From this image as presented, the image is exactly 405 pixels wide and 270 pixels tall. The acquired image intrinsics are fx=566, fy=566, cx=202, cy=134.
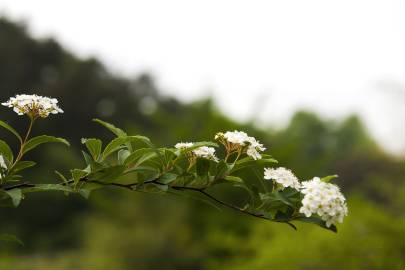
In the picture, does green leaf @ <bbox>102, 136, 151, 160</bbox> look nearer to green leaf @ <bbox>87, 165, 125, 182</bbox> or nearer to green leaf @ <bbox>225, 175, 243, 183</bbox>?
green leaf @ <bbox>87, 165, 125, 182</bbox>

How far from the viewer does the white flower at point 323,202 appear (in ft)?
3.03

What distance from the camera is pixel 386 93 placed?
23344 millimetres

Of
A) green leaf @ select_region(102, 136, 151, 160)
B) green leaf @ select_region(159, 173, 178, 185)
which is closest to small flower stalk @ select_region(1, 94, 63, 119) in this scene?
green leaf @ select_region(102, 136, 151, 160)

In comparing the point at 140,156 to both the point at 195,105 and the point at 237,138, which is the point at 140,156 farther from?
the point at 195,105

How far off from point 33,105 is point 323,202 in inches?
20.9

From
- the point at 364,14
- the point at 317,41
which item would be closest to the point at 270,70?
the point at 317,41

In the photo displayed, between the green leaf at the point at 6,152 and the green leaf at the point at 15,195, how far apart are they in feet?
0.34

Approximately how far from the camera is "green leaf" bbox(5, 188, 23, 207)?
84 cm

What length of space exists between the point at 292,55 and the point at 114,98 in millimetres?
6111

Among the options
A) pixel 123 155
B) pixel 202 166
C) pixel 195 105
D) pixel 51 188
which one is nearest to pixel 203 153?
pixel 202 166

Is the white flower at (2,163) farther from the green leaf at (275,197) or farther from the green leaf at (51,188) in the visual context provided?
the green leaf at (275,197)

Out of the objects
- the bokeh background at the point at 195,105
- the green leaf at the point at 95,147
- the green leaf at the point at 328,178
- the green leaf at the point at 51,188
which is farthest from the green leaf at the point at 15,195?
the bokeh background at the point at 195,105

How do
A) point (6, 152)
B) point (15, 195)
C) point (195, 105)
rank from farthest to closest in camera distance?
point (195, 105)
point (6, 152)
point (15, 195)

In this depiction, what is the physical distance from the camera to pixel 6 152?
0.98m
